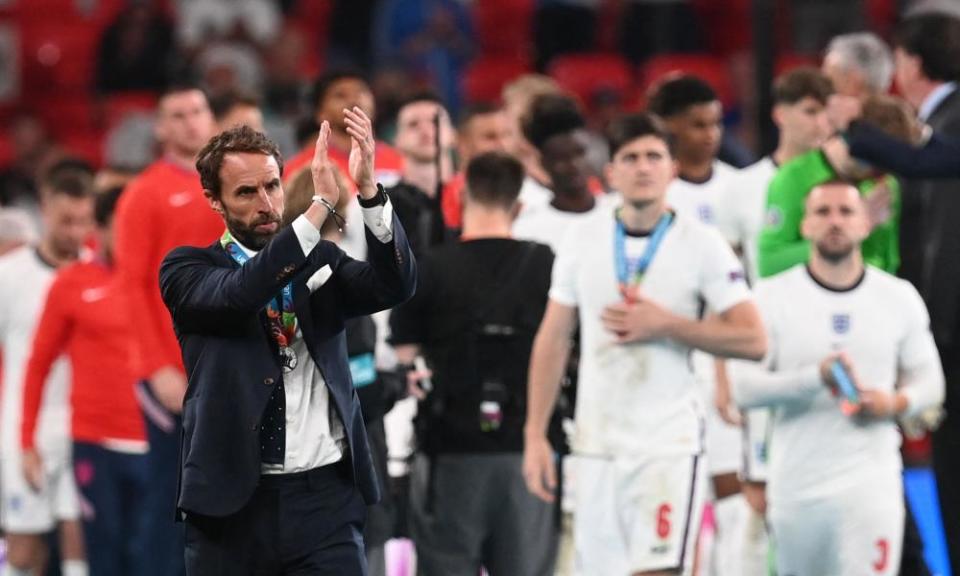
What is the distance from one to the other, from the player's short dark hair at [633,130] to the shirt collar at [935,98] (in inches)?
61.1

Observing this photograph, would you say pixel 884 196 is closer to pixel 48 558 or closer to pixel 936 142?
pixel 936 142

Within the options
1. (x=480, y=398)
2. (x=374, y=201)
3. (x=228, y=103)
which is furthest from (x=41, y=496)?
(x=374, y=201)

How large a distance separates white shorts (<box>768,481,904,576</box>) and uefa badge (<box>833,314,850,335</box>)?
0.63m

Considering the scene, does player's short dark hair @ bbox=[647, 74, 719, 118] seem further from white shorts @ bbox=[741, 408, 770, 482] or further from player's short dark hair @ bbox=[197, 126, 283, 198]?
player's short dark hair @ bbox=[197, 126, 283, 198]

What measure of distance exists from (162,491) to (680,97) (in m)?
3.16

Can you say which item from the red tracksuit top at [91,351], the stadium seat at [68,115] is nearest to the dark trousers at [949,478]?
the red tracksuit top at [91,351]

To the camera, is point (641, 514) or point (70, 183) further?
point (70, 183)

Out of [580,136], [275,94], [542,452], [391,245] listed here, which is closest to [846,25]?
[275,94]

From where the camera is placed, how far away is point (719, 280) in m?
7.82

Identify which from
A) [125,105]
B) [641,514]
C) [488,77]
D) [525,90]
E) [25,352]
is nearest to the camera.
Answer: [641,514]

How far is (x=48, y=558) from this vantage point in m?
10.7

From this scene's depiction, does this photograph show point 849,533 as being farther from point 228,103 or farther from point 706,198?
point 228,103

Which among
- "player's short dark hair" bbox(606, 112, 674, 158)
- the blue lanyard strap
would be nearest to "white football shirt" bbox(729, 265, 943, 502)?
the blue lanyard strap

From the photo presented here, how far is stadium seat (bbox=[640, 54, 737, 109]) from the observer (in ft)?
58.6
